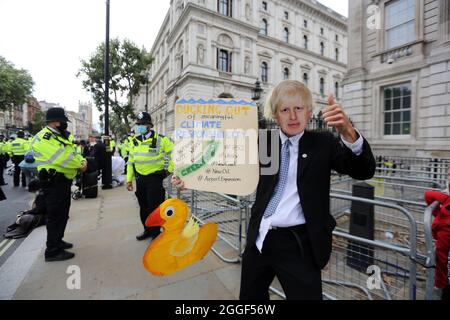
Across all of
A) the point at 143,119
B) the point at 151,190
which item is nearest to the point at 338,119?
the point at 151,190

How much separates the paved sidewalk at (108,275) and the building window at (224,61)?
91.0ft

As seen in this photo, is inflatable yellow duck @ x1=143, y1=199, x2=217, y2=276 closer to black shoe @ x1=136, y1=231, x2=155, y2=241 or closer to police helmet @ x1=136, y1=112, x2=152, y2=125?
black shoe @ x1=136, y1=231, x2=155, y2=241

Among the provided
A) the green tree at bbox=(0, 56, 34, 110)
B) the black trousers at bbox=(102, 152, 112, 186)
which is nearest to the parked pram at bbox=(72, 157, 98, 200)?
the black trousers at bbox=(102, 152, 112, 186)

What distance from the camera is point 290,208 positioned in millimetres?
1559

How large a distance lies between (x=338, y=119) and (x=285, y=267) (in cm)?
96

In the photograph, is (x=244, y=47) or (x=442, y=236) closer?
(x=442, y=236)

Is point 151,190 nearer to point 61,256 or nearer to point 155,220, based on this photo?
point 61,256

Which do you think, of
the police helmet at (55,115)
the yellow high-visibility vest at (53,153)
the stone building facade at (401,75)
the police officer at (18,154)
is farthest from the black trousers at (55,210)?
the stone building facade at (401,75)

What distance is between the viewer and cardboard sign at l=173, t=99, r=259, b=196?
5.73 ft

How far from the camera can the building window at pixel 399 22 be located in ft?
37.2

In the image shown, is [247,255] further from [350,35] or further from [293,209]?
[350,35]

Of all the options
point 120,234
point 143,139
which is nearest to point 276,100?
point 143,139

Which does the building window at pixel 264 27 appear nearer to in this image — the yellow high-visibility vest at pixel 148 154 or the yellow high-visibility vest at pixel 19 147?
the yellow high-visibility vest at pixel 19 147
